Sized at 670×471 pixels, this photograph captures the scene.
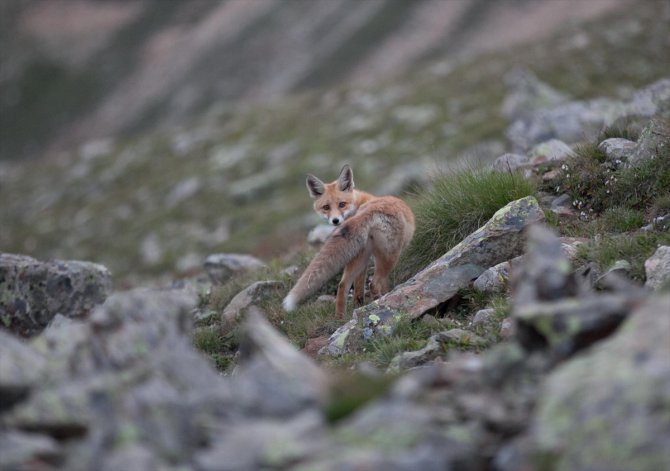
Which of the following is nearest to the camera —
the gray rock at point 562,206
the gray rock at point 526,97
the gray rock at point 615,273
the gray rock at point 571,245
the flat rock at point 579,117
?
the gray rock at point 615,273

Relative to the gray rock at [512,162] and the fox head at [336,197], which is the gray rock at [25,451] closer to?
the fox head at [336,197]

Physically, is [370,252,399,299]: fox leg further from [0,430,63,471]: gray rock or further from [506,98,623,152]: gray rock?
[506,98,623,152]: gray rock

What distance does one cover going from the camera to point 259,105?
54500 mm

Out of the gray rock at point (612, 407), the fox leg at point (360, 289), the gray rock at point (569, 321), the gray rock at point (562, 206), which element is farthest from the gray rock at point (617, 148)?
the gray rock at point (612, 407)

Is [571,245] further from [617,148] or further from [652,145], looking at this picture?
[617,148]

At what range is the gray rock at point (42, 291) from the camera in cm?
1148

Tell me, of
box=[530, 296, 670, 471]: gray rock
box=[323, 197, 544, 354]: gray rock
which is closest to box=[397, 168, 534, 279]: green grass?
box=[323, 197, 544, 354]: gray rock

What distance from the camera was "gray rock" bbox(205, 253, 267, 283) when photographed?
14.6 metres

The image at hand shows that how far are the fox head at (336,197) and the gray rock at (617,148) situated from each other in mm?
4059

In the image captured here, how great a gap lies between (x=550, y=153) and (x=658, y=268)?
234 inches

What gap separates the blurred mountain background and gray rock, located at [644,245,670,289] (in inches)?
200

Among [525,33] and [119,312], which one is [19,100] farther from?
[119,312]

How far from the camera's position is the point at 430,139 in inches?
1296

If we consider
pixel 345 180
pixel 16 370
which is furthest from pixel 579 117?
pixel 16 370
